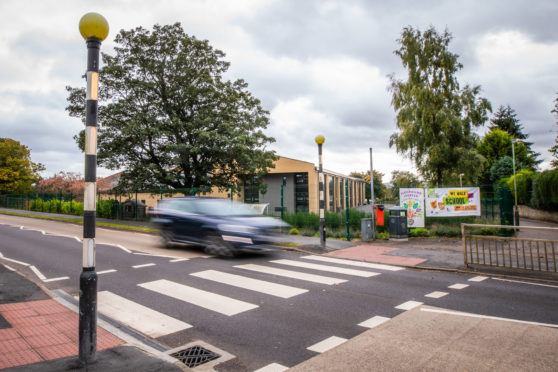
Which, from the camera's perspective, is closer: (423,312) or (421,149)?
(423,312)

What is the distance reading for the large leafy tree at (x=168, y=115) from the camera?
22656mm

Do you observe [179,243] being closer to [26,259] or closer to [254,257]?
[254,257]

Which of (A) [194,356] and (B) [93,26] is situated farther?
(A) [194,356]

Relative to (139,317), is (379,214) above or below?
above

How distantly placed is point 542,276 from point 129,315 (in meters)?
8.65

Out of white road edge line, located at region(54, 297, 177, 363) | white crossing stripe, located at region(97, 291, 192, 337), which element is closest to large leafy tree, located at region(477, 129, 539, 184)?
white crossing stripe, located at region(97, 291, 192, 337)

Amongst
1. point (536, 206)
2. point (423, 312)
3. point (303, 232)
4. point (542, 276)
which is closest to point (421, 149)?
point (303, 232)

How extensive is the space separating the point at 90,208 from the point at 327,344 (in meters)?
3.11

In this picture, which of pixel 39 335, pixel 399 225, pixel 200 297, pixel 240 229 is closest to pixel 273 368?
pixel 200 297

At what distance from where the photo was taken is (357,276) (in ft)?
26.1

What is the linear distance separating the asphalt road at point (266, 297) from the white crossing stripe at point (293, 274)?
23mm

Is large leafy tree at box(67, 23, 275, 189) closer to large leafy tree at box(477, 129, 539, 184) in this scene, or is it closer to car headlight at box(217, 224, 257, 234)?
car headlight at box(217, 224, 257, 234)

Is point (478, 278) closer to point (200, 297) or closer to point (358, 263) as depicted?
point (358, 263)

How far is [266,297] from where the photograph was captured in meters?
6.23
